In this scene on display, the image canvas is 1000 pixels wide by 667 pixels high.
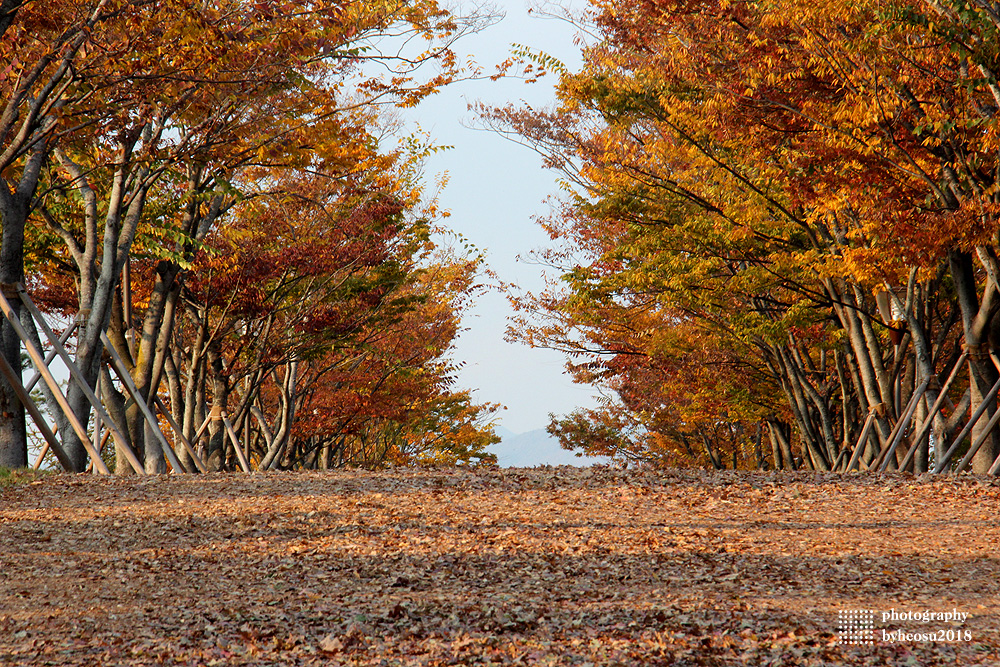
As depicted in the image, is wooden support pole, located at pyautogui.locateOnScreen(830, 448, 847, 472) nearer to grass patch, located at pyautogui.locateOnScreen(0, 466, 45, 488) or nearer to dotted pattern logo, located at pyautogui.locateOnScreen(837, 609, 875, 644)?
dotted pattern logo, located at pyautogui.locateOnScreen(837, 609, 875, 644)

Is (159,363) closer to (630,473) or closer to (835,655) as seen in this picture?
(630,473)

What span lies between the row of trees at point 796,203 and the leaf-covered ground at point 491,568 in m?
2.84

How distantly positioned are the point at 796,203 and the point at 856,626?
6.99 metres

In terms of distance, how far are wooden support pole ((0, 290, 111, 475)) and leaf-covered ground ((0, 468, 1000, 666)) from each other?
2.16ft

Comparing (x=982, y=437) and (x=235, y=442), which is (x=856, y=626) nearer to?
(x=982, y=437)

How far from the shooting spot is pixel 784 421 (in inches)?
736

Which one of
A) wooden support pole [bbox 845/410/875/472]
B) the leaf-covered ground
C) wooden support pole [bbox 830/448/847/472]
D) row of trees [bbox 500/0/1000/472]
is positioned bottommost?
the leaf-covered ground

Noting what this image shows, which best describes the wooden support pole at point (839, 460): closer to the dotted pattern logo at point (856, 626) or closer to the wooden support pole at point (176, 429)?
the dotted pattern logo at point (856, 626)

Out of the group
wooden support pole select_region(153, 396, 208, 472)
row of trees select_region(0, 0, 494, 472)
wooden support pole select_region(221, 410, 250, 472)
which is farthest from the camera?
wooden support pole select_region(221, 410, 250, 472)

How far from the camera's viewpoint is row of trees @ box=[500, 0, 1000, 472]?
866cm

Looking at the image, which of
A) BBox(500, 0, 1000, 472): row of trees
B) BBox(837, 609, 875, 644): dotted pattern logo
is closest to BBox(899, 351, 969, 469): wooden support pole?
BBox(500, 0, 1000, 472): row of trees

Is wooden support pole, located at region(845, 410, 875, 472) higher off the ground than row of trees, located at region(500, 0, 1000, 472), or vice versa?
row of trees, located at region(500, 0, 1000, 472)

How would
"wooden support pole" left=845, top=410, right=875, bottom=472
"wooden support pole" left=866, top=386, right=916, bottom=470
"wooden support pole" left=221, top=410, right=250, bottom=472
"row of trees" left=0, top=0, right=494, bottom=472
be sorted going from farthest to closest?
"wooden support pole" left=221, top=410, right=250, bottom=472 < "wooden support pole" left=845, top=410, right=875, bottom=472 < "wooden support pole" left=866, top=386, right=916, bottom=470 < "row of trees" left=0, top=0, right=494, bottom=472

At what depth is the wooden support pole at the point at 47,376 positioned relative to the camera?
9.71m
